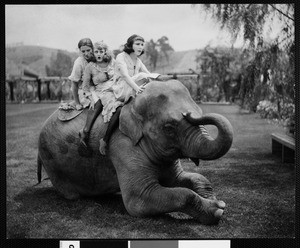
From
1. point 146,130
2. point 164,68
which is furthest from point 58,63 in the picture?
point 146,130

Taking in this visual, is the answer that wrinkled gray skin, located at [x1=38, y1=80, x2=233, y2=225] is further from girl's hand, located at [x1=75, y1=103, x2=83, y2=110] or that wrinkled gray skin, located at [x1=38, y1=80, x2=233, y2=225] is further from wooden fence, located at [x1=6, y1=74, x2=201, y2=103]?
wooden fence, located at [x1=6, y1=74, x2=201, y2=103]

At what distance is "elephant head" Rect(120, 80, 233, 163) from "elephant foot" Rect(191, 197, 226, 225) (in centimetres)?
20

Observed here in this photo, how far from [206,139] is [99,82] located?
64 centimetres

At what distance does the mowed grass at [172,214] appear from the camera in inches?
74.6

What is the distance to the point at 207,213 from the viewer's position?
1849 millimetres

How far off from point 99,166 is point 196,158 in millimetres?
506

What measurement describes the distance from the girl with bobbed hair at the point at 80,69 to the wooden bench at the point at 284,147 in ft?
3.17


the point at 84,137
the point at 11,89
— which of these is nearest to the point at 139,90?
the point at 84,137

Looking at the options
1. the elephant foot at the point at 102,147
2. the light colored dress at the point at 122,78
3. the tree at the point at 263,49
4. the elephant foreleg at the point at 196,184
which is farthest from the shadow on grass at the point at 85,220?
the tree at the point at 263,49

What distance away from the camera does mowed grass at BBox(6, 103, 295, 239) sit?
189 cm

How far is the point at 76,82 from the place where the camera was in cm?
218

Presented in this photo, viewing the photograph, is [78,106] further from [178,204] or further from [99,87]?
[178,204]

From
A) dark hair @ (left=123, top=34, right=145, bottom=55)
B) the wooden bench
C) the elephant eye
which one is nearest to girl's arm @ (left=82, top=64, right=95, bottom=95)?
dark hair @ (left=123, top=34, right=145, bottom=55)
